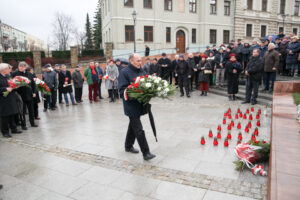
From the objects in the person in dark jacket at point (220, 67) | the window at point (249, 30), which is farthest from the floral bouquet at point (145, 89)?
the window at point (249, 30)

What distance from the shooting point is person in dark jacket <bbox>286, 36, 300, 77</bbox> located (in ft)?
38.3

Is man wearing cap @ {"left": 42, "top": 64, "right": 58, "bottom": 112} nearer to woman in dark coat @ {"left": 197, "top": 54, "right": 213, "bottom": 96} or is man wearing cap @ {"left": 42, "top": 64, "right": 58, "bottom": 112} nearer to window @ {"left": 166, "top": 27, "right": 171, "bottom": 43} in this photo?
woman in dark coat @ {"left": 197, "top": 54, "right": 213, "bottom": 96}

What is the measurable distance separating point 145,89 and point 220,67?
10.2 m

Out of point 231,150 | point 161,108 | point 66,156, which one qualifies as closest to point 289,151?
point 231,150

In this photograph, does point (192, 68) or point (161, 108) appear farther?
point (192, 68)

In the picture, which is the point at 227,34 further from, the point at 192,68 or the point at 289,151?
the point at 289,151

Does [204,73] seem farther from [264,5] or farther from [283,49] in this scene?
[264,5]

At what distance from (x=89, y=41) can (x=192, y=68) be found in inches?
1823

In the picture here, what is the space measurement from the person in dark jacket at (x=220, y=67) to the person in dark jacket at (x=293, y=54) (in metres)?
3.22

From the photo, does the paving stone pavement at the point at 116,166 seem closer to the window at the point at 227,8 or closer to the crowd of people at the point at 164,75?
the crowd of people at the point at 164,75

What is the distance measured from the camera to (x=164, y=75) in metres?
14.9

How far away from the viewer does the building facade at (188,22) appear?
2875cm

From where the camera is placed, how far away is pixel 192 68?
13.4 metres

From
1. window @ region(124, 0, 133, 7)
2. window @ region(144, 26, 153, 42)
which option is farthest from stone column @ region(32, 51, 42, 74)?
window @ region(144, 26, 153, 42)
